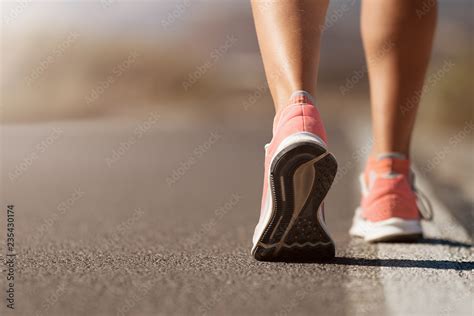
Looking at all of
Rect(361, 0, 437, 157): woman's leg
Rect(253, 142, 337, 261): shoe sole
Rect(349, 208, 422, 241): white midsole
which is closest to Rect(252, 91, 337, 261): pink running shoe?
Rect(253, 142, 337, 261): shoe sole

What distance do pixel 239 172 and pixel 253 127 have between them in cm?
437

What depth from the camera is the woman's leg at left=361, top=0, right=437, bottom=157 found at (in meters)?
3.03

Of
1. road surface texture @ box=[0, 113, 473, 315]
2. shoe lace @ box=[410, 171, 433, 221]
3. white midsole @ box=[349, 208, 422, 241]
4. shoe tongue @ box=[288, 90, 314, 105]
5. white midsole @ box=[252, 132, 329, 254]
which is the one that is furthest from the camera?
shoe lace @ box=[410, 171, 433, 221]

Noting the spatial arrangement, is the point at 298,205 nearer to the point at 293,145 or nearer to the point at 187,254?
the point at 293,145

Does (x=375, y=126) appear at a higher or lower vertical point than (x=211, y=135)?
higher

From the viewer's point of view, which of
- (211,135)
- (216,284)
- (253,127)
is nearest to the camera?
(216,284)

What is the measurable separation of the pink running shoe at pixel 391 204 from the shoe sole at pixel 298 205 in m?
0.50

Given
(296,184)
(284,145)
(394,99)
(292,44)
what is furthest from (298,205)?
(394,99)

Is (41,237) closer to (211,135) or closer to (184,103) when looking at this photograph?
(211,135)

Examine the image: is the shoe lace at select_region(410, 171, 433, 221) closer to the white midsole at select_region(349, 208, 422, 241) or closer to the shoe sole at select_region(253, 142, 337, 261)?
the white midsole at select_region(349, 208, 422, 241)

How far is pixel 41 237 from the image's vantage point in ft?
10.4

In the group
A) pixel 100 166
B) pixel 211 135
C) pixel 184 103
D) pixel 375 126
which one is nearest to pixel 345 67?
pixel 184 103

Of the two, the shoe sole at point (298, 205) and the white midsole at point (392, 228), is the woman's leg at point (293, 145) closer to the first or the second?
the shoe sole at point (298, 205)

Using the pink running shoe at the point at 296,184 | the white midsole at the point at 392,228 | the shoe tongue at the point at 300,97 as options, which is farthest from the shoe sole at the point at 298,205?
the white midsole at the point at 392,228
